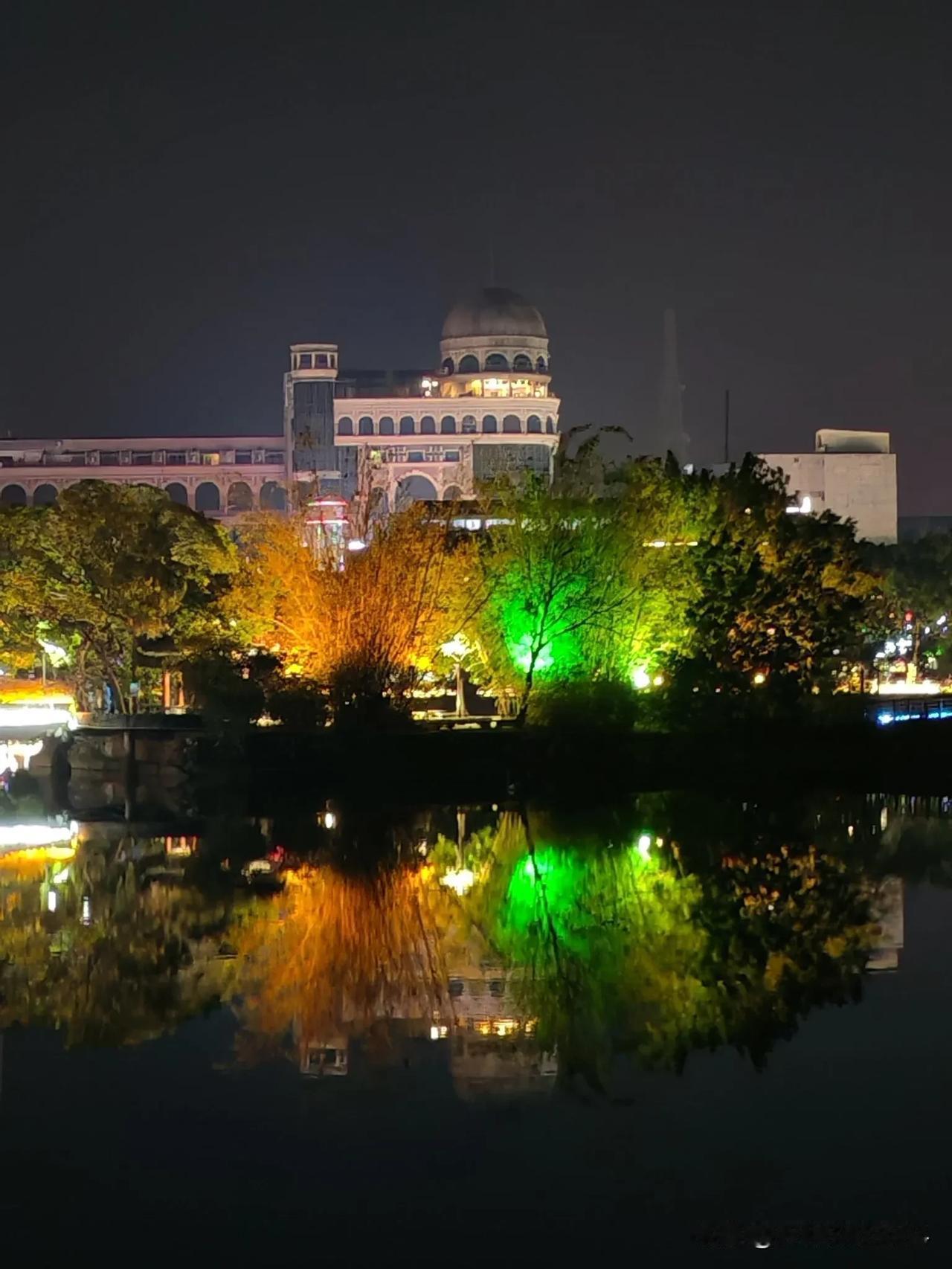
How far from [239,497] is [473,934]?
5531 inches

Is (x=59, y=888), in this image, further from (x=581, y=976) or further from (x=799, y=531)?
(x=799, y=531)

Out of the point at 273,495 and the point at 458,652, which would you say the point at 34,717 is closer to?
the point at 458,652

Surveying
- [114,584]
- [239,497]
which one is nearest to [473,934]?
[114,584]

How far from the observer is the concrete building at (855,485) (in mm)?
135375

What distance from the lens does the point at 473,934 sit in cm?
2642

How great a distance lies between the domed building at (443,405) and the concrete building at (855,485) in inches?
1074

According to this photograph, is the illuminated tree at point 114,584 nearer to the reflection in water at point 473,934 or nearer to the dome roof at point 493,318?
the reflection in water at point 473,934

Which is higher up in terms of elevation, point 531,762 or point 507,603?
point 507,603

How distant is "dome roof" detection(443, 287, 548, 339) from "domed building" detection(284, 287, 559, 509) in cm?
6

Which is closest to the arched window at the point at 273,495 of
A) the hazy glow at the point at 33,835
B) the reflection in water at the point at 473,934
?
the hazy glow at the point at 33,835

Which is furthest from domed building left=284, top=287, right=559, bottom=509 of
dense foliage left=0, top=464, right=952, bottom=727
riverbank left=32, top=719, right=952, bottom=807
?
riverbank left=32, top=719, right=952, bottom=807

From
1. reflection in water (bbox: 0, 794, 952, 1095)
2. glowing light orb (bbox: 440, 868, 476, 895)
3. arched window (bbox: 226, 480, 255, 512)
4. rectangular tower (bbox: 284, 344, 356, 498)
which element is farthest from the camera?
arched window (bbox: 226, 480, 255, 512)

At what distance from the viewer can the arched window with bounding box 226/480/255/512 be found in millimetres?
162913

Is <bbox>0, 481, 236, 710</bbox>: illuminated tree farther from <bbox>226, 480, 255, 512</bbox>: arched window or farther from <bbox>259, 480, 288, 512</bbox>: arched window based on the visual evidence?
<bbox>259, 480, 288, 512</bbox>: arched window
